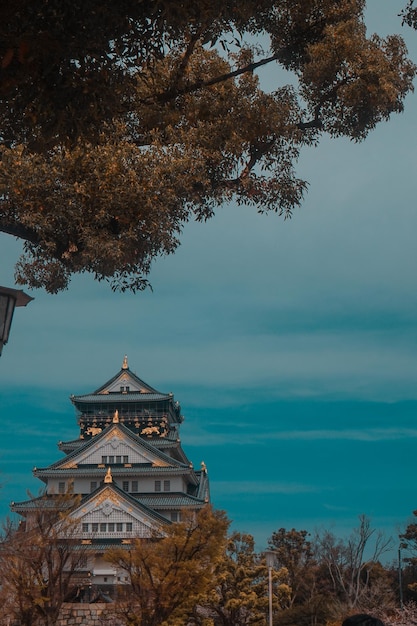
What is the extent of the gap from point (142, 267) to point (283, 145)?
2.10 meters

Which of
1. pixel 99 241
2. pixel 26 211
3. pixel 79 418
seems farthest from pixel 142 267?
pixel 79 418

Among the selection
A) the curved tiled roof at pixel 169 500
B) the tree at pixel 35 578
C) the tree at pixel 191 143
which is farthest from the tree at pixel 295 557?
the tree at pixel 191 143

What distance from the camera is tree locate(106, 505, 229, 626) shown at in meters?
22.8

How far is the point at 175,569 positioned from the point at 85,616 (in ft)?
30.7

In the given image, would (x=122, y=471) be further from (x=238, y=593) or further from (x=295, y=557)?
(x=238, y=593)

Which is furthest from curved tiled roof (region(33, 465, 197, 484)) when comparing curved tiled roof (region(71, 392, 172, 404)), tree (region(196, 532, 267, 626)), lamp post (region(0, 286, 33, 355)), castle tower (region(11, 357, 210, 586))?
lamp post (region(0, 286, 33, 355))

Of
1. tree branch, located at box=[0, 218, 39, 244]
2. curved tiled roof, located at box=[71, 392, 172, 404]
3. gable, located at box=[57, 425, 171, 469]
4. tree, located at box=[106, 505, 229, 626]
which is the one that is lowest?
tree, located at box=[106, 505, 229, 626]

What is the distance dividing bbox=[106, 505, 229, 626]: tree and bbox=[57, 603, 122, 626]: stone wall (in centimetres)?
539

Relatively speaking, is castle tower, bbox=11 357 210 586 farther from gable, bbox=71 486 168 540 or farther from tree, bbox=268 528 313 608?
tree, bbox=268 528 313 608

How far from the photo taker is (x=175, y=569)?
2283 centimetres

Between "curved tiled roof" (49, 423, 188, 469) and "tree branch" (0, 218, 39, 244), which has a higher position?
"curved tiled roof" (49, 423, 188, 469)

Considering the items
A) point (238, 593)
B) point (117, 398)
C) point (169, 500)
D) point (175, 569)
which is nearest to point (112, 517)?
point (169, 500)

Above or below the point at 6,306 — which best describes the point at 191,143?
above

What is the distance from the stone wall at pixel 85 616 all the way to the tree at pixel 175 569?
5.39m
